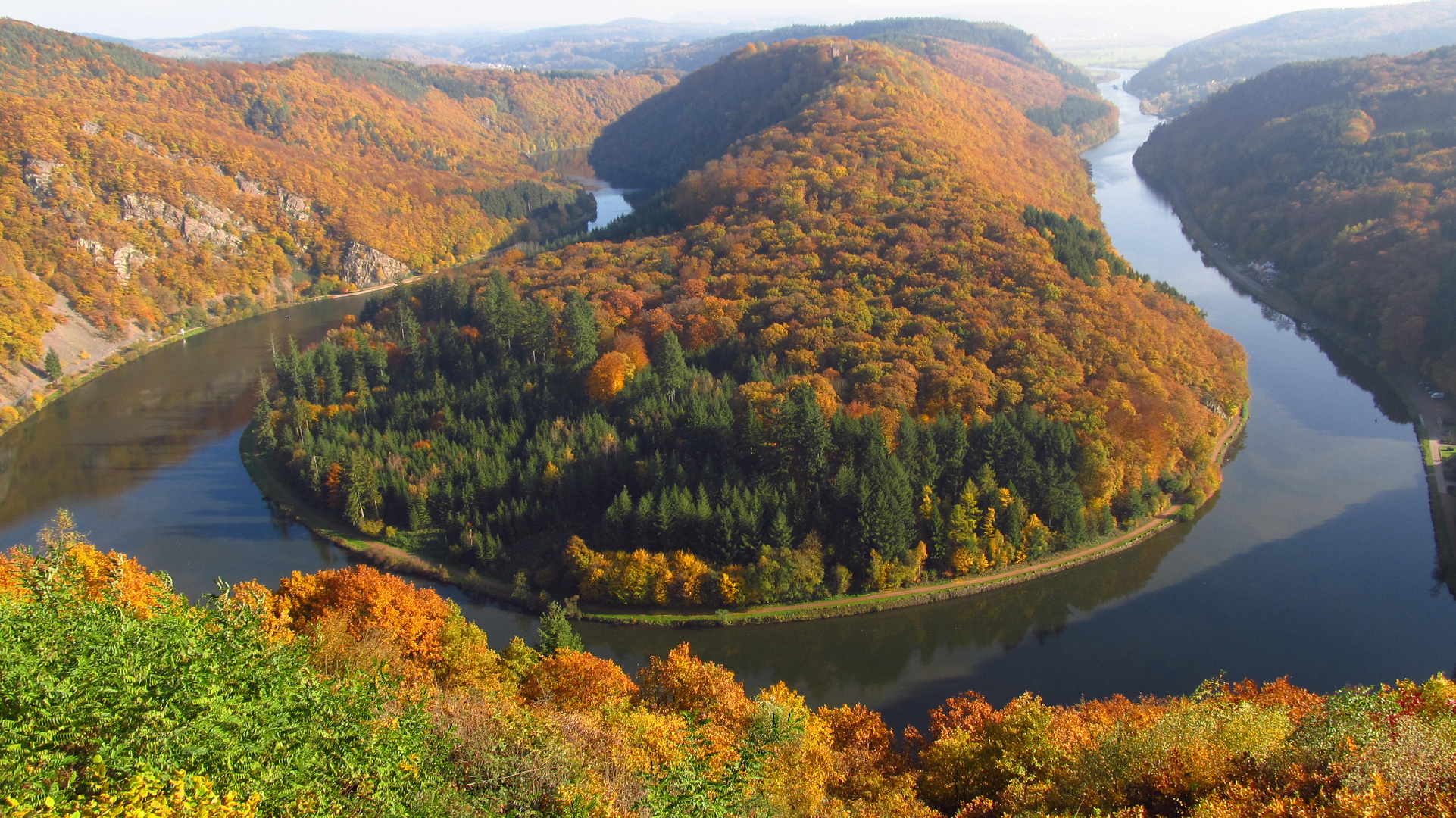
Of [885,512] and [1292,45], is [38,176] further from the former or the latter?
[1292,45]

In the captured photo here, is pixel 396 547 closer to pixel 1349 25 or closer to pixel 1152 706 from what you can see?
pixel 1152 706

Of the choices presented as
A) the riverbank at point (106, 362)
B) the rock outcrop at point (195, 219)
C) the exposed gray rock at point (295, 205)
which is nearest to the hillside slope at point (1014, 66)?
the exposed gray rock at point (295, 205)

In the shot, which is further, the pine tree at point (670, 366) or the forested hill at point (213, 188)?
the forested hill at point (213, 188)

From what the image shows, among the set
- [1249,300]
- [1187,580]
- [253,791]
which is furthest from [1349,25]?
[253,791]

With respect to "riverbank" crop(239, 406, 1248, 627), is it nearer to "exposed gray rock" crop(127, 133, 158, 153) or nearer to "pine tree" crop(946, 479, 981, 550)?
"pine tree" crop(946, 479, 981, 550)

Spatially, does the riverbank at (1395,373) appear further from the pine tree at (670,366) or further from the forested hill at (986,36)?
the forested hill at (986,36)

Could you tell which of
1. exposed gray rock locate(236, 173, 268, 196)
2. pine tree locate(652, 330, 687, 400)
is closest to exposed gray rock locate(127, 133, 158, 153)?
exposed gray rock locate(236, 173, 268, 196)
